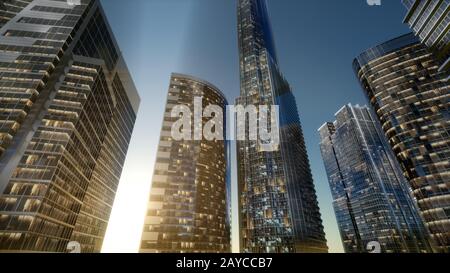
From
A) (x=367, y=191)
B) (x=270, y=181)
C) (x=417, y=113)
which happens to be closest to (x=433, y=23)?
(x=417, y=113)

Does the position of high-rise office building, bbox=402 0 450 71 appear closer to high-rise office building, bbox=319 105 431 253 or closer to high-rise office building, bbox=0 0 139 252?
high-rise office building, bbox=319 105 431 253

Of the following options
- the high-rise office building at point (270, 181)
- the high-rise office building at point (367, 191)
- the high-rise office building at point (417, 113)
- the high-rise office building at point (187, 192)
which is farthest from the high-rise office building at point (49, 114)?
the high-rise office building at point (367, 191)

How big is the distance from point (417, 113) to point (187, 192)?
81137 millimetres

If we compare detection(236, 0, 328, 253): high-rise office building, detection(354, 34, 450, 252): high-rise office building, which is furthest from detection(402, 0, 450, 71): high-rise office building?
detection(236, 0, 328, 253): high-rise office building

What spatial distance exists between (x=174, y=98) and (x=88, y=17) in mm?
42477

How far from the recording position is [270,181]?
3536 inches

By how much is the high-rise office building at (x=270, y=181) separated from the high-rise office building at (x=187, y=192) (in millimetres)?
14944

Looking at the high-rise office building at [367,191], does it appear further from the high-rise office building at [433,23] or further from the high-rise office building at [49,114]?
the high-rise office building at [49,114]

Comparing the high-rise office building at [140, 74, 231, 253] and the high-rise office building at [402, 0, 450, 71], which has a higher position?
the high-rise office building at [402, 0, 450, 71]

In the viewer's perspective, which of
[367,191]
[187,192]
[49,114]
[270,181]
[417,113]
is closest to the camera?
[49,114]

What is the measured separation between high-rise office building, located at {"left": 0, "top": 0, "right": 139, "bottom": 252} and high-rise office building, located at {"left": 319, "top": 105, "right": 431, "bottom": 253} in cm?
13315

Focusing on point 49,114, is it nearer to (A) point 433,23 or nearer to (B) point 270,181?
(B) point 270,181

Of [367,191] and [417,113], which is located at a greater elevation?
[417,113]

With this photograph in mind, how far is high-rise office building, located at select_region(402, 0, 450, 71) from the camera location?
58250 mm
